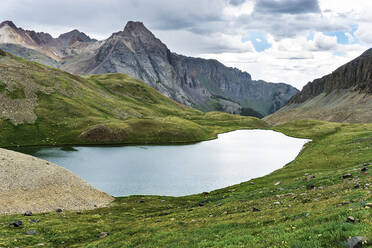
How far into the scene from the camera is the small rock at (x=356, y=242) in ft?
42.3

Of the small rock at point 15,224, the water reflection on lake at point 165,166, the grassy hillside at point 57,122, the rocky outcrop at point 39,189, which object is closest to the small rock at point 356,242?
the small rock at point 15,224

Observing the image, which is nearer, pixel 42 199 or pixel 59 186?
pixel 42 199

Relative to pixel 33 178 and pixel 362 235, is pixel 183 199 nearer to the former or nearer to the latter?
pixel 33 178

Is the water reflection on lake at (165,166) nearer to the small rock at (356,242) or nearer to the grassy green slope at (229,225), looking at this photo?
the grassy green slope at (229,225)

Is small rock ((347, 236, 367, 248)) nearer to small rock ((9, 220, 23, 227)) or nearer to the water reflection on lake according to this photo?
small rock ((9, 220, 23, 227))

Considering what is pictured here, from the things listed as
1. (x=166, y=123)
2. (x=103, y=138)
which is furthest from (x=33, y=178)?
(x=166, y=123)

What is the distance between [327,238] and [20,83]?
18896cm

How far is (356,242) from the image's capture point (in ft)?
42.6

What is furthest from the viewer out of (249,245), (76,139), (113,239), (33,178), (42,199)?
(76,139)

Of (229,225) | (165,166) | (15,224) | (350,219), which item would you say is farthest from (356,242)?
(165,166)

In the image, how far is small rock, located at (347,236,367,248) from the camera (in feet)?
42.3

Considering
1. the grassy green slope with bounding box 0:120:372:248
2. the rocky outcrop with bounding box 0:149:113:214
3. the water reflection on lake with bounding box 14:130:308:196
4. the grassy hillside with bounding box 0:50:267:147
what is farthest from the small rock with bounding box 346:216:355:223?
the grassy hillside with bounding box 0:50:267:147

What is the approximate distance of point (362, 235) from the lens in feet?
44.2

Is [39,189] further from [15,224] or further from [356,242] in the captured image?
[356,242]
